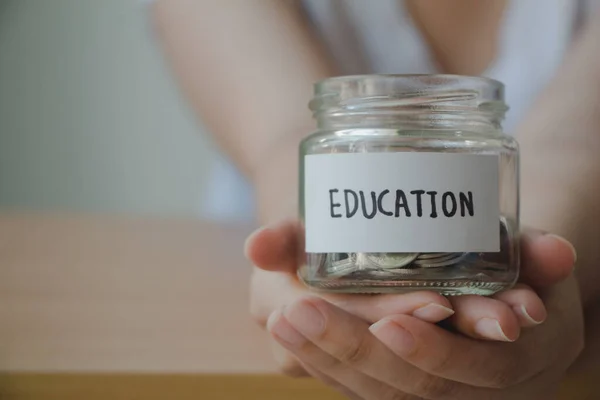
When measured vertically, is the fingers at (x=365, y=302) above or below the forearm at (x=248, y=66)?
below

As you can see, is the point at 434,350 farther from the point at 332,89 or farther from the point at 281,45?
the point at 281,45

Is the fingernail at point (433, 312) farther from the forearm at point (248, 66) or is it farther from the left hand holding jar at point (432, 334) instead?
the forearm at point (248, 66)

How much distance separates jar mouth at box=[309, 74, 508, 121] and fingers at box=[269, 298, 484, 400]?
3.7 inches

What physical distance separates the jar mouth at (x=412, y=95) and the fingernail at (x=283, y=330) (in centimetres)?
10

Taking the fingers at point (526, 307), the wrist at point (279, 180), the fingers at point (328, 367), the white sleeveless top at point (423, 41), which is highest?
the white sleeveless top at point (423, 41)

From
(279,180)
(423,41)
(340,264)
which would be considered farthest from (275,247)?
(423,41)

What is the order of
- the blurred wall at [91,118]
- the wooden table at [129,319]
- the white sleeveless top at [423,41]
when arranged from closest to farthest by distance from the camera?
the wooden table at [129,319] < the white sleeveless top at [423,41] < the blurred wall at [91,118]

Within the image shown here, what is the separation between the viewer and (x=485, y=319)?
330mm

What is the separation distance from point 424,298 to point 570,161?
0.27 meters

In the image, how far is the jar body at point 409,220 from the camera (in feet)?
1.06

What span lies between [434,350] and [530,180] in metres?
0.24

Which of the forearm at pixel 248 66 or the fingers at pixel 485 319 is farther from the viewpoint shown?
the forearm at pixel 248 66

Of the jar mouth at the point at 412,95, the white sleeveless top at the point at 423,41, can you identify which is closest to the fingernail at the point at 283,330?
the jar mouth at the point at 412,95

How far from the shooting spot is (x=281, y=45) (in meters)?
0.68
